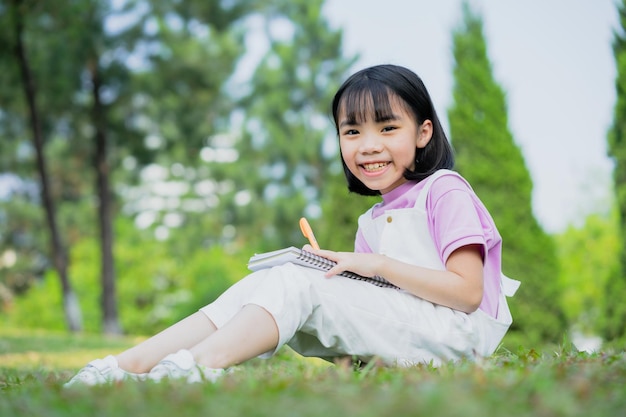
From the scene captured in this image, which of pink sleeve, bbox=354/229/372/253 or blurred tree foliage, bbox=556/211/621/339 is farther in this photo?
blurred tree foliage, bbox=556/211/621/339

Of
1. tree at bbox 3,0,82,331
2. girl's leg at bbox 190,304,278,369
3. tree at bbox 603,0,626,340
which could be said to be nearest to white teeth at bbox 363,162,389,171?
girl's leg at bbox 190,304,278,369

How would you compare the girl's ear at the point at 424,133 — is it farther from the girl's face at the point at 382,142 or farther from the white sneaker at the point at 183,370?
the white sneaker at the point at 183,370

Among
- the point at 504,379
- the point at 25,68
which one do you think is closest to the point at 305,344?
the point at 504,379

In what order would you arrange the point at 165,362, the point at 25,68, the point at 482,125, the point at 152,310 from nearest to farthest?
the point at 165,362
the point at 482,125
the point at 25,68
the point at 152,310

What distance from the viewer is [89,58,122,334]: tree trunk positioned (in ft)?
46.2

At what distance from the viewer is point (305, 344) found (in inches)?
97.9

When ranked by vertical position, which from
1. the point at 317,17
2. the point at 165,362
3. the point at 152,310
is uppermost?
the point at 317,17

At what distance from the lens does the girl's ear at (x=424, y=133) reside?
112 inches

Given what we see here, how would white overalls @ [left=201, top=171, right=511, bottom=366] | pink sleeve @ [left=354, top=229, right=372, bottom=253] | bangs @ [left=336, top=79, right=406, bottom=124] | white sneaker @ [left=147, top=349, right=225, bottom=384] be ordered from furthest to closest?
pink sleeve @ [left=354, top=229, right=372, bottom=253], bangs @ [left=336, top=79, right=406, bottom=124], white overalls @ [left=201, top=171, right=511, bottom=366], white sneaker @ [left=147, top=349, right=225, bottom=384]

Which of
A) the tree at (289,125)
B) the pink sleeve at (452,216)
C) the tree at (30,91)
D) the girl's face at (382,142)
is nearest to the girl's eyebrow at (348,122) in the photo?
the girl's face at (382,142)

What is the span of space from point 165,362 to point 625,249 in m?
7.57

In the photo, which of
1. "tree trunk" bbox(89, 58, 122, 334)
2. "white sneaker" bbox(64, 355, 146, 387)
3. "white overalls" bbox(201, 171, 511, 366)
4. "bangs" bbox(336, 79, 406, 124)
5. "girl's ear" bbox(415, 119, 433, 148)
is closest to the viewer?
"white sneaker" bbox(64, 355, 146, 387)

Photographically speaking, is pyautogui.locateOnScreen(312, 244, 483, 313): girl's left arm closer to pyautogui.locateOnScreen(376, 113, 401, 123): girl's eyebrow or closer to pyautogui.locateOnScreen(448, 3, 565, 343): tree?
pyautogui.locateOnScreen(376, 113, 401, 123): girl's eyebrow

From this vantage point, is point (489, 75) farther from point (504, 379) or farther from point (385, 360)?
point (504, 379)
